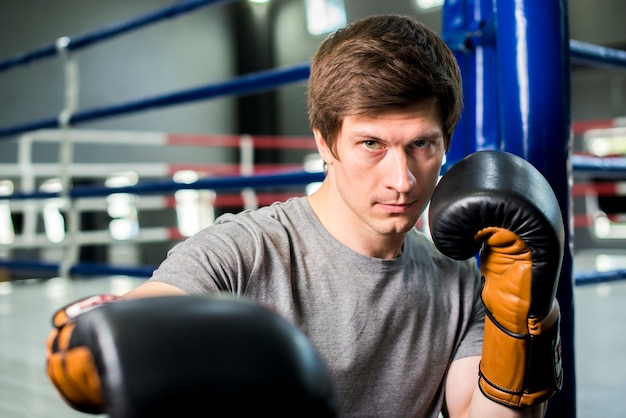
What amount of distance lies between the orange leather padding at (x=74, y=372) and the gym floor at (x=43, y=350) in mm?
1241

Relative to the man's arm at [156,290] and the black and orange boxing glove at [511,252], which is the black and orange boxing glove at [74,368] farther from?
the black and orange boxing glove at [511,252]

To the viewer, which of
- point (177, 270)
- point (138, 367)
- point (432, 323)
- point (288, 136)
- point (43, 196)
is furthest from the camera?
point (288, 136)

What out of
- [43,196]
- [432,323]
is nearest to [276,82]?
[432,323]

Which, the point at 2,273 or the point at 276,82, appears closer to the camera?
the point at 276,82

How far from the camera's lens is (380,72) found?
3.27 ft

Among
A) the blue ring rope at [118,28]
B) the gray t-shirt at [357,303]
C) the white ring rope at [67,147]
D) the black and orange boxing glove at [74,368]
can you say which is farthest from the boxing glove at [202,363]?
the white ring rope at [67,147]

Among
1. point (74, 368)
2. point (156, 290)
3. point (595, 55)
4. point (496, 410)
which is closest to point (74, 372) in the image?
point (74, 368)

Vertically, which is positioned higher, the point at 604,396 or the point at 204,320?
the point at 204,320

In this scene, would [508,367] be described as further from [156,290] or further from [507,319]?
[156,290]

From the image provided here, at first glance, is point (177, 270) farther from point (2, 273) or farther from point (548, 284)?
point (2, 273)

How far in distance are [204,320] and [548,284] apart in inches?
22.2

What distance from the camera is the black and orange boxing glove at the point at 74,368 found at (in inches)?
22.8

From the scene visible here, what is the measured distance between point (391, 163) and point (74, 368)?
0.54 meters

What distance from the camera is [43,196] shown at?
3002 mm
